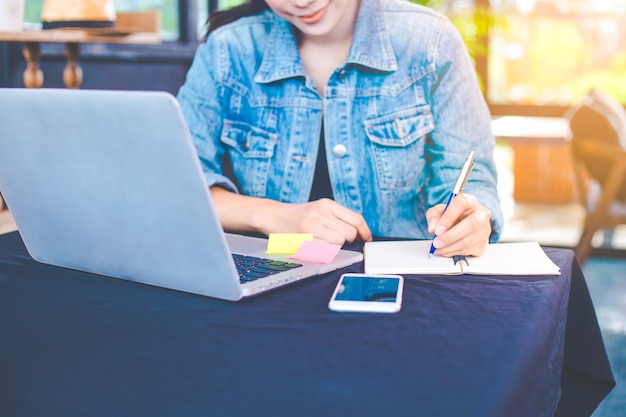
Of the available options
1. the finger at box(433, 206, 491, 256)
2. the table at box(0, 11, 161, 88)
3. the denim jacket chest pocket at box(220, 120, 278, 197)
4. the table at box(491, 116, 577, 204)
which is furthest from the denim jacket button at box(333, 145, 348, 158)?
the table at box(491, 116, 577, 204)

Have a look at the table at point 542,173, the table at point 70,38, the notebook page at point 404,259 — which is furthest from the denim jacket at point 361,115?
the table at point 542,173

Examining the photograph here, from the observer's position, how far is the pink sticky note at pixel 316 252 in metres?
1.02

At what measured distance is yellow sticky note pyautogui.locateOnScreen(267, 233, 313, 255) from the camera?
1.08 metres

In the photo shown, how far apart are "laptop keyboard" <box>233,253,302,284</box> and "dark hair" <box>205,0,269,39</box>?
71 cm

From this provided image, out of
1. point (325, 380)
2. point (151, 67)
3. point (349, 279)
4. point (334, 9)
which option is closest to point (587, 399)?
point (349, 279)

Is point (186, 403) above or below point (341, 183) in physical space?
above

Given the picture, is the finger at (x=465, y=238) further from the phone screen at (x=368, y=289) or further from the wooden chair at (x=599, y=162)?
the wooden chair at (x=599, y=162)

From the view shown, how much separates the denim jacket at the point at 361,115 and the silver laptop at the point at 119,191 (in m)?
0.48

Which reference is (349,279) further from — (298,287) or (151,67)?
(151,67)

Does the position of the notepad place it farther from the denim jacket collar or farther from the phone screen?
the denim jacket collar

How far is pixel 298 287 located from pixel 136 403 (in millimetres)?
334

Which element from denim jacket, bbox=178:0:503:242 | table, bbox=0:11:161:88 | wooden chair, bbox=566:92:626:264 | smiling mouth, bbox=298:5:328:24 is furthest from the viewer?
wooden chair, bbox=566:92:626:264

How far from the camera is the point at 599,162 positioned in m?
3.79

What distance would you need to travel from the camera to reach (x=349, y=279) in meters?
0.92
